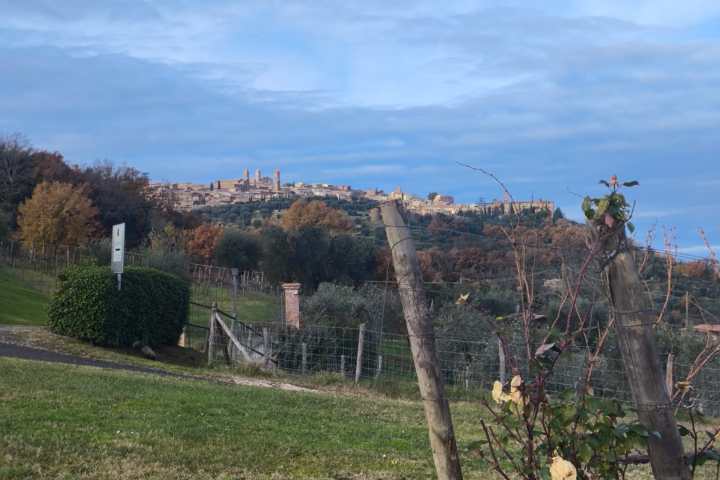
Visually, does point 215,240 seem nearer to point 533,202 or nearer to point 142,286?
point 142,286

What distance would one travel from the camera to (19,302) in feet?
101

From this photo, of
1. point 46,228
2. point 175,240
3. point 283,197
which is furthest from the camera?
point 283,197

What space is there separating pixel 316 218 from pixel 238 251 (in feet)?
19.6

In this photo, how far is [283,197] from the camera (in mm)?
75312

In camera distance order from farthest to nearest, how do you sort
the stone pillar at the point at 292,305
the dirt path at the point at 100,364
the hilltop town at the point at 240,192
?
the hilltop town at the point at 240,192
the stone pillar at the point at 292,305
the dirt path at the point at 100,364

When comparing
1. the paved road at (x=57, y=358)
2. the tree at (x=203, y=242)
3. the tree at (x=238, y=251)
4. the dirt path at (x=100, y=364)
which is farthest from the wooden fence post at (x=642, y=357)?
the tree at (x=203, y=242)

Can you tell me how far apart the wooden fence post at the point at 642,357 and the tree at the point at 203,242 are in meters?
46.2

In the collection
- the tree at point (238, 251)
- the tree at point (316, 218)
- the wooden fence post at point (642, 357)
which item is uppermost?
the tree at point (316, 218)

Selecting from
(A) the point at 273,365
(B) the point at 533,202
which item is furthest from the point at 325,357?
(B) the point at 533,202

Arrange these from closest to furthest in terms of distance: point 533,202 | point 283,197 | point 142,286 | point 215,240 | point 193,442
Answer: point 533,202 → point 193,442 → point 142,286 → point 215,240 → point 283,197

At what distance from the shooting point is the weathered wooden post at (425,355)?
428 centimetres

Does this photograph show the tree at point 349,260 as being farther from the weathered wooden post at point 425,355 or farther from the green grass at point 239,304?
the weathered wooden post at point 425,355

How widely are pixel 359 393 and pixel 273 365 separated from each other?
4.35m

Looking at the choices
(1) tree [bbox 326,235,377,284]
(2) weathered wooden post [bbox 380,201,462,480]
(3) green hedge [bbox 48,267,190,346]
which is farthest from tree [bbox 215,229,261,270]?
(2) weathered wooden post [bbox 380,201,462,480]
